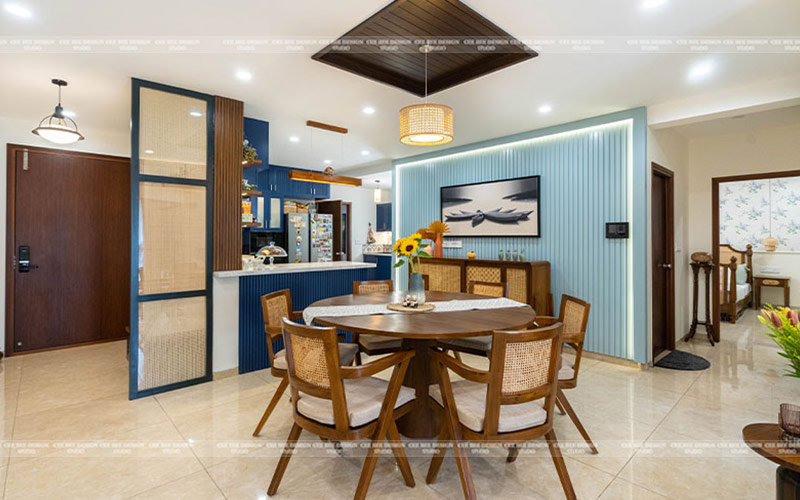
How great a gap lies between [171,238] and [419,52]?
8.62 ft

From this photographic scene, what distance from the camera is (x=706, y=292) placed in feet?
15.9

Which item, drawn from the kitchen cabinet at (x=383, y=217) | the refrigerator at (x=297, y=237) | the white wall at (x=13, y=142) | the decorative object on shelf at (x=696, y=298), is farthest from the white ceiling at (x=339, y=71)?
the kitchen cabinet at (x=383, y=217)

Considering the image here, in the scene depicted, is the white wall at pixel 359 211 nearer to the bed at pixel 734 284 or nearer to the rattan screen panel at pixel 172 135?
the rattan screen panel at pixel 172 135

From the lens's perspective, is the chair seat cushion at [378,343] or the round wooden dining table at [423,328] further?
the chair seat cushion at [378,343]

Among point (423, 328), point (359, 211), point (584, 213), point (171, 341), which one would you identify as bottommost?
point (171, 341)

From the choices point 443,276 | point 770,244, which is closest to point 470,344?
point 443,276

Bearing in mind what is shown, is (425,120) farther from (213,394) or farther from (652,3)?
(213,394)

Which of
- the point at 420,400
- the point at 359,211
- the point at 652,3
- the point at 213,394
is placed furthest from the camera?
the point at 359,211

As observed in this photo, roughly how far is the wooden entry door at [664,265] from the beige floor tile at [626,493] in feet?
9.39

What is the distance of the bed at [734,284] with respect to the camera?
5.79 meters

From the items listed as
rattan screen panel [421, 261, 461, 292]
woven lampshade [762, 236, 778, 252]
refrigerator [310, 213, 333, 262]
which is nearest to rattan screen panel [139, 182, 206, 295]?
rattan screen panel [421, 261, 461, 292]

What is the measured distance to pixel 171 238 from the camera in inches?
131

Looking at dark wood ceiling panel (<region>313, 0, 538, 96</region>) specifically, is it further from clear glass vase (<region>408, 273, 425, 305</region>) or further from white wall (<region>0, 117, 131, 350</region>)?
white wall (<region>0, 117, 131, 350</region>)

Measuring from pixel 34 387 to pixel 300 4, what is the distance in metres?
3.90
